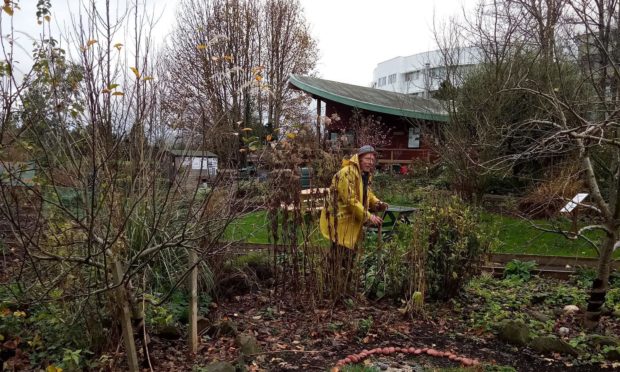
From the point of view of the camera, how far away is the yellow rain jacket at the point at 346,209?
5.00 metres

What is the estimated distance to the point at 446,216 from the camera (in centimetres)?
516

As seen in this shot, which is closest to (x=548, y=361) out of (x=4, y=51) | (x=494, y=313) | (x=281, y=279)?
(x=494, y=313)

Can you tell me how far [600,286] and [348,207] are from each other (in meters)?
2.38

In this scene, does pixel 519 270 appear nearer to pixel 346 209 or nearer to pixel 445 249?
pixel 445 249

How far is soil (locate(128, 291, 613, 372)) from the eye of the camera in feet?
12.6

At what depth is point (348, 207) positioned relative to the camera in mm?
5098

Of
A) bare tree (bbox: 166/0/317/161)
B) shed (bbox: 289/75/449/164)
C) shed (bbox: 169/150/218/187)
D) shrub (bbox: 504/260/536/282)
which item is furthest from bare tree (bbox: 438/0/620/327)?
bare tree (bbox: 166/0/317/161)

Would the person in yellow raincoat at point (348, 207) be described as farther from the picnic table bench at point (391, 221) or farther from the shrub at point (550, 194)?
the shrub at point (550, 194)

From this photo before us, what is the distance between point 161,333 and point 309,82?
18.2 metres

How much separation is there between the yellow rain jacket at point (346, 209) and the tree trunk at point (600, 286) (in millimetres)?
2132

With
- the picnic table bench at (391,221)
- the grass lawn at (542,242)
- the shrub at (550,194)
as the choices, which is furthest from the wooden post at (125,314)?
the shrub at (550,194)

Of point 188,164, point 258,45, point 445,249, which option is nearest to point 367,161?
point 445,249

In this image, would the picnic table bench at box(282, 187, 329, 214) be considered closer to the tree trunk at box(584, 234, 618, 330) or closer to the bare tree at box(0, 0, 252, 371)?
the bare tree at box(0, 0, 252, 371)

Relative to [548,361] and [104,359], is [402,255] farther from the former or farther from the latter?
[104,359]
